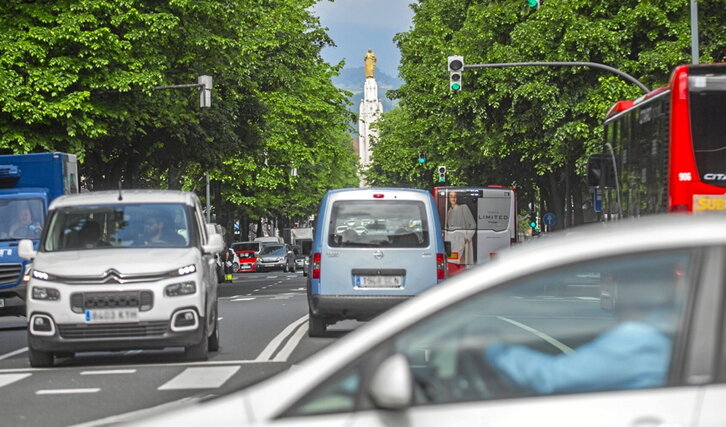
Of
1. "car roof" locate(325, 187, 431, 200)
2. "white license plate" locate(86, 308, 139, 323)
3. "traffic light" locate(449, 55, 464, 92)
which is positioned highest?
"traffic light" locate(449, 55, 464, 92)

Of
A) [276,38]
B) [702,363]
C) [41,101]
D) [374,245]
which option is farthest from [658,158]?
[276,38]

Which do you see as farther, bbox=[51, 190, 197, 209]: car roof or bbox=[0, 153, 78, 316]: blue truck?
bbox=[0, 153, 78, 316]: blue truck

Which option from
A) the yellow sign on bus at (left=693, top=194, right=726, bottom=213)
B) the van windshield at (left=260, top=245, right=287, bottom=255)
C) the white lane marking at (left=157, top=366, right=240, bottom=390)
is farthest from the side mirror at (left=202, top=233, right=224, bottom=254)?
the van windshield at (left=260, top=245, right=287, bottom=255)

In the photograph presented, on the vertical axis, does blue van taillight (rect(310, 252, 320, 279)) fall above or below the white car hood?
below

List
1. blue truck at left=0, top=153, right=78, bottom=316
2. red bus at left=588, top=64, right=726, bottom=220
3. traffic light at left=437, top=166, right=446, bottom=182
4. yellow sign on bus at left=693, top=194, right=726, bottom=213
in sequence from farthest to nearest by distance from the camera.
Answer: traffic light at left=437, top=166, right=446, bottom=182, blue truck at left=0, top=153, right=78, bottom=316, red bus at left=588, top=64, right=726, bottom=220, yellow sign on bus at left=693, top=194, right=726, bottom=213

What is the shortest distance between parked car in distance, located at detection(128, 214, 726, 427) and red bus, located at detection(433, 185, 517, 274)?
3202cm

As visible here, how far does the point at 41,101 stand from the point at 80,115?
122cm

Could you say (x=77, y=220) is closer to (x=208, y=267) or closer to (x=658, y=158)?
(x=208, y=267)

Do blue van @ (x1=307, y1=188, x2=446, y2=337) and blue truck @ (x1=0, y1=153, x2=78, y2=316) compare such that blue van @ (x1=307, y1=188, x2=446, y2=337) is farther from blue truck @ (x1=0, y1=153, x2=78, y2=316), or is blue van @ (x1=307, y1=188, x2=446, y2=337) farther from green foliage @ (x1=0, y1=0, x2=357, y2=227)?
green foliage @ (x1=0, y1=0, x2=357, y2=227)

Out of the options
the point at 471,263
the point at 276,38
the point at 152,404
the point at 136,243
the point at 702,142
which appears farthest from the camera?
the point at 276,38

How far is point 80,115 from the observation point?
1266 inches

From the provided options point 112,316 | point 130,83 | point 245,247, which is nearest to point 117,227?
point 112,316

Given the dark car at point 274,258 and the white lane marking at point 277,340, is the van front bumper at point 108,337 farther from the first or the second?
the dark car at point 274,258

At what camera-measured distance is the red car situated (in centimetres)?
7047
